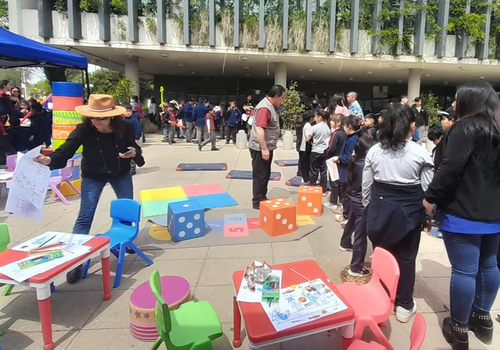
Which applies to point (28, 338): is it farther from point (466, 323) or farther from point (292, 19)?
point (292, 19)

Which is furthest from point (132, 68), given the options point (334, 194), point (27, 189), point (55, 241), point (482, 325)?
point (482, 325)

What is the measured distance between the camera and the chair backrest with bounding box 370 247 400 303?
7.00 feet

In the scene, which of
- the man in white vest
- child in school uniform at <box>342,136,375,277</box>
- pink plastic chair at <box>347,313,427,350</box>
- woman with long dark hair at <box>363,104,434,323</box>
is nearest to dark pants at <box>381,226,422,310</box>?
woman with long dark hair at <box>363,104,434,323</box>

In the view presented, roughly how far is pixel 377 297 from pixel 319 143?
158 inches

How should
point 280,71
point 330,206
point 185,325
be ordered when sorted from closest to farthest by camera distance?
point 185,325 → point 330,206 → point 280,71

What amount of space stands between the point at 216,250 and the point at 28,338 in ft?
6.57

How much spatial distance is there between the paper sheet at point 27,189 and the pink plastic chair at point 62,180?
11.2 ft

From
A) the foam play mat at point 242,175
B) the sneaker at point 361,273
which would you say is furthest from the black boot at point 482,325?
the foam play mat at point 242,175

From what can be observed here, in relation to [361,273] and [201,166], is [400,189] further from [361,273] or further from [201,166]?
[201,166]

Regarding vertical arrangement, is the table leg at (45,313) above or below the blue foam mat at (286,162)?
below

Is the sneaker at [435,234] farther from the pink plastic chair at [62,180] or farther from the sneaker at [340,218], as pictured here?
the pink plastic chair at [62,180]

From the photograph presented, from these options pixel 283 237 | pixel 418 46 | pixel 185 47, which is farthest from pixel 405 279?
pixel 418 46

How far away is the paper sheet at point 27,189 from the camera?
255 cm

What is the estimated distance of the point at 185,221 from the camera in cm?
429
